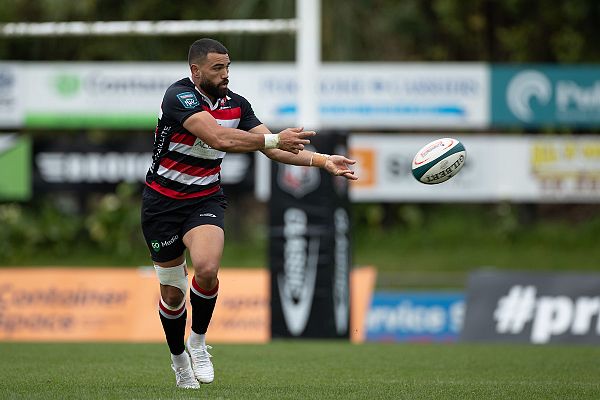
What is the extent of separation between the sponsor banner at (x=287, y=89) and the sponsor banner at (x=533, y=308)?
12.4 feet

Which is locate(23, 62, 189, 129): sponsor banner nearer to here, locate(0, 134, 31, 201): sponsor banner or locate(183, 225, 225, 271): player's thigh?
locate(0, 134, 31, 201): sponsor banner

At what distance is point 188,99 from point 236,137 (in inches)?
16.5

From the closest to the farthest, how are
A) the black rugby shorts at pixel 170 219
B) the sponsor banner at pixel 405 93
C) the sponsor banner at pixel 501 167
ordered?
the black rugby shorts at pixel 170 219, the sponsor banner at pixel 405 93, the sponsor banner at pixel 501 167

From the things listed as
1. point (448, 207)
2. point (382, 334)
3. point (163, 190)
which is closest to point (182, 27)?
point (382, 334)

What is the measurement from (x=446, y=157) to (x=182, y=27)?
21.2ft

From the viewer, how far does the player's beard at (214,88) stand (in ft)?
24.1

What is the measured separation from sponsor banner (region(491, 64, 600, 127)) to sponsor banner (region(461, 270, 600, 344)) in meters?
4.13

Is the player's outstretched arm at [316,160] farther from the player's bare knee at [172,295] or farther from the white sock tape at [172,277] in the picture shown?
the player's bare knee at [172,295]

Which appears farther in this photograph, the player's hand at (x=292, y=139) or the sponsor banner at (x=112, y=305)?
the sponsor banner at (x=112, y=305)

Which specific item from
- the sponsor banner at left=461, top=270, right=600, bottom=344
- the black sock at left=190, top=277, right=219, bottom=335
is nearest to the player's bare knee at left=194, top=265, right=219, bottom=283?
the black sock at left=190, top=277, right=219, bottom=335

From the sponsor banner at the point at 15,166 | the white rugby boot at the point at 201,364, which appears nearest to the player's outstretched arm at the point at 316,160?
Answer: the white rugby boot at the point at 201,364

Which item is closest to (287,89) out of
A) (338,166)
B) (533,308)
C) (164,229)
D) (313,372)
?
(533,308)

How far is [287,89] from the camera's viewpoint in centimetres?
1708

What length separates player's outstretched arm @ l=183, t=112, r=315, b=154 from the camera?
23.2ft
